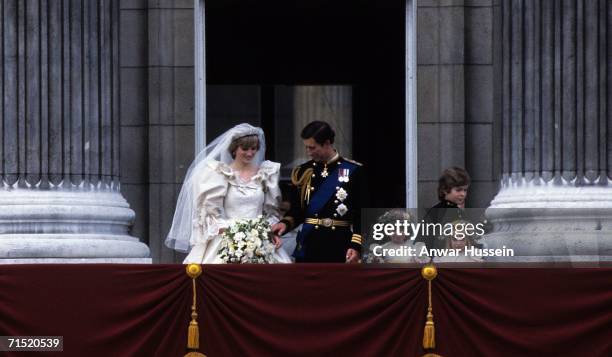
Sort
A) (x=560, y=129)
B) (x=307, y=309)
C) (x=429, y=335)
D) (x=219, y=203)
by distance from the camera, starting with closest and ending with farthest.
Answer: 1. (x=429, y=335)
2. (x=307, y=309)
3. (x=560, y=129)
4. (x=219, y=203)

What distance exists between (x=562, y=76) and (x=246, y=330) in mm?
3774

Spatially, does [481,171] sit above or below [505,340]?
above

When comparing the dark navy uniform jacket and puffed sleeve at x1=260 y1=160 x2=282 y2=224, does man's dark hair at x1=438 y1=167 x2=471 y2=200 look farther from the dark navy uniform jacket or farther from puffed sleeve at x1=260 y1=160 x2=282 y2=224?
puffed sleeve at x1=260 y1=160 x2=282 y2=224

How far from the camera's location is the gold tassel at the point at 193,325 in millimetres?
12578

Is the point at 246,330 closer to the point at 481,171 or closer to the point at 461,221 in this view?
the point at 461,221

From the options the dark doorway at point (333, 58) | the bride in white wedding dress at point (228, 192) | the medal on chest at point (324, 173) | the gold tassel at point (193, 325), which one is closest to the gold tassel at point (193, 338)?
the gold tassel at point (193, 325)

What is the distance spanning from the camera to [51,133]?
13.7m

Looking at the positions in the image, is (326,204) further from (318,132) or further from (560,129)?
(560,129)

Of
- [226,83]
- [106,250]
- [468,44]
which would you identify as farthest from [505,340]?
[226,83]

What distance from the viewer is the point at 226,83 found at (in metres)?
21.7

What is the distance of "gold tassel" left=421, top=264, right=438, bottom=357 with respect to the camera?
12.5 m

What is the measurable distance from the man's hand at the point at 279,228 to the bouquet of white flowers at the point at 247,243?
0.10 metres

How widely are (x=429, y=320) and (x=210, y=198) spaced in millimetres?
2557

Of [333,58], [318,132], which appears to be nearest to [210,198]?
[318,132]
